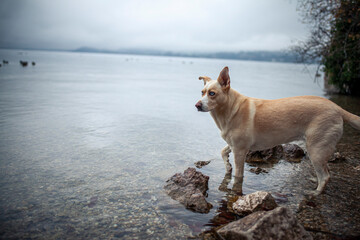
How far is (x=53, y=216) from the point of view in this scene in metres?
4.89

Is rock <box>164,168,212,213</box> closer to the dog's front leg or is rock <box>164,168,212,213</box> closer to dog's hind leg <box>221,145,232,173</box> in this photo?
the dog's front leg

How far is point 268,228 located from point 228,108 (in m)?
3.19

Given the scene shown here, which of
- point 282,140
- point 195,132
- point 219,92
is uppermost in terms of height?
point 219,92

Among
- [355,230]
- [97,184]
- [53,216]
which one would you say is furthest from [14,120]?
[355,230]

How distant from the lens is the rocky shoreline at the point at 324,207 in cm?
433

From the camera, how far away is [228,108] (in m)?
6.23

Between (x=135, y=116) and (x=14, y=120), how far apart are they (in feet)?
21.4

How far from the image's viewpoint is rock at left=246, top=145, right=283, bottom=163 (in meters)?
8.23

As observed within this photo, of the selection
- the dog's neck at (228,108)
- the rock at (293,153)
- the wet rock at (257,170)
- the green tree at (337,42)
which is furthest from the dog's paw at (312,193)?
the green tree at (337,42)

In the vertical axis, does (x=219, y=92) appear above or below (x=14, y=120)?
above

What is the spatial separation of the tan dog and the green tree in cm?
1067

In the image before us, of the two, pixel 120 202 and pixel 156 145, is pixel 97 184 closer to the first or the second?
pixel 120 202

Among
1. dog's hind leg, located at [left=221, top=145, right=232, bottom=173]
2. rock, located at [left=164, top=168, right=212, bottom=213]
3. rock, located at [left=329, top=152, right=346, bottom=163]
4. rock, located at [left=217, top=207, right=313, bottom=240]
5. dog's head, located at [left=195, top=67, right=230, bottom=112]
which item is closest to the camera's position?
rock, located at [left=217, top=207, right=313, bottom=240]

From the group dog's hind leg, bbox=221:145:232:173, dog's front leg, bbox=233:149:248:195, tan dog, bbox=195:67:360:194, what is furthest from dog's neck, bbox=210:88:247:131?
dog's hind leg, bbox=221:145:232:173
